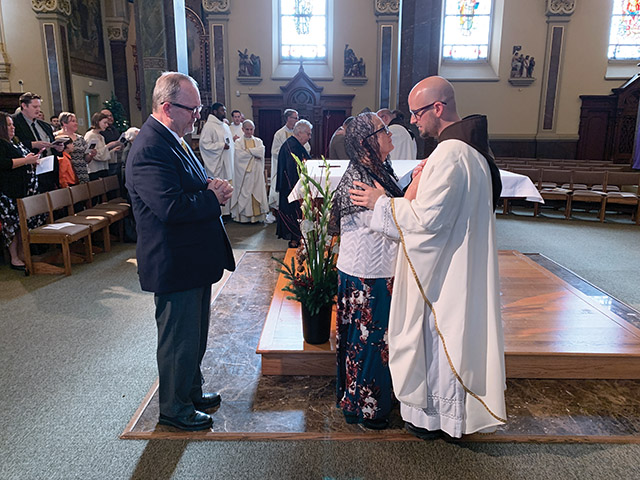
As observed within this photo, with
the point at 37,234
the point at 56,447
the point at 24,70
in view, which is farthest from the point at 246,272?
the point at 24,70

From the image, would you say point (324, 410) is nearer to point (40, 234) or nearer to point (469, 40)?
point (40, 234)

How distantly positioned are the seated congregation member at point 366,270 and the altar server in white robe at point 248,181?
18.9 feet

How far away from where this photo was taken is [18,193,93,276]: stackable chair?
4.93 metres

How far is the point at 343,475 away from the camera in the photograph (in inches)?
85.5

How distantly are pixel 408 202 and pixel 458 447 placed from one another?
Result: 120cm

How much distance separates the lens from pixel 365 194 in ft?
7.31

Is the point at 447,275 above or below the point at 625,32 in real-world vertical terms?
below

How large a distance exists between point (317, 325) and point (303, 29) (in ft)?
40.0

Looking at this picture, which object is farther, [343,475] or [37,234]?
[37,234]

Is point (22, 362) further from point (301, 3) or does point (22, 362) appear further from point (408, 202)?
point (301, 3)

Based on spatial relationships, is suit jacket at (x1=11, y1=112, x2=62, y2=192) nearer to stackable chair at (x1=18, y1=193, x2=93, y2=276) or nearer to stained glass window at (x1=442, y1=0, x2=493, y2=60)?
stackable chair at (x1=18, y1=193, x2=93, y2=276)

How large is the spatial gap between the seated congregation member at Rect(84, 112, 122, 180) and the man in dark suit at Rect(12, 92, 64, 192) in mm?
682

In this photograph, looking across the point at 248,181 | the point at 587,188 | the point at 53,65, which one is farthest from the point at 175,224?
the point at 53,65

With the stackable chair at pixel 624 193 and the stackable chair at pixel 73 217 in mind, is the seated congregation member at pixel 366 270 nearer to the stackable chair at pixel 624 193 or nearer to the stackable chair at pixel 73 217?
the stackable chair at pixel 73 217
